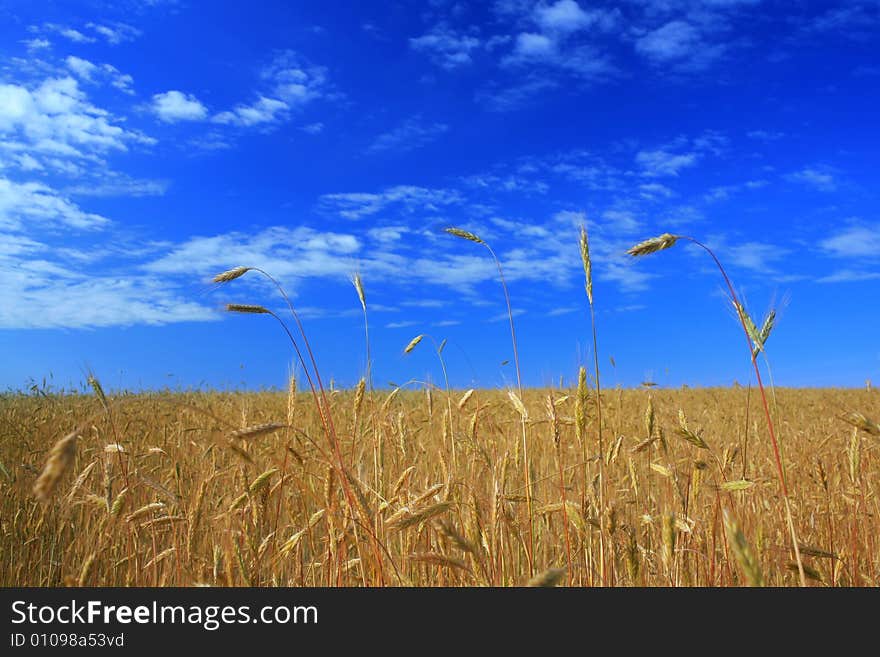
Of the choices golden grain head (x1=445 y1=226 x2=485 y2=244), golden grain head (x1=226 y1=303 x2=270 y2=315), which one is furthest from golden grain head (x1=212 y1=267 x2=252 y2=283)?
golden grain head (x1=445 y1=226 x2=485 y2=244)

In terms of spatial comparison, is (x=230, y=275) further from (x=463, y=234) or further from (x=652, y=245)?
(x=652, y=245)

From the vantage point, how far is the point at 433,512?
1.91 metres

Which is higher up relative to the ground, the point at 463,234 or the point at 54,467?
the point at 463,234

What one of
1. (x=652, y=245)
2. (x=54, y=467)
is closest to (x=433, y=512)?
(x=54, y=467)

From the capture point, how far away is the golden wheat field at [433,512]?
241 centimetres

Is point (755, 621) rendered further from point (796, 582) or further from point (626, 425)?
point (626, 425)

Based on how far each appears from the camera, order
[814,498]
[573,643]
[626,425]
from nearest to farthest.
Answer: [573,643] < [814,498] < [626,425]

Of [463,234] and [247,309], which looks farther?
[463,234]

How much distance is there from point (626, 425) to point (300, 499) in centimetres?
569

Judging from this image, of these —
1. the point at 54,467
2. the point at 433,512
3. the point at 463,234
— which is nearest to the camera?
the point at 54,467

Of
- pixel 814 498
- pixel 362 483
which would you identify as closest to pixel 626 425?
pixel 814 498

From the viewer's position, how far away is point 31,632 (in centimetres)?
193

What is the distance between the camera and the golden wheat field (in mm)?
2414

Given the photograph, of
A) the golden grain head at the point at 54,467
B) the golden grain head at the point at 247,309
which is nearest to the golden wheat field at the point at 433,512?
the golden grain head at the point at 54,467
